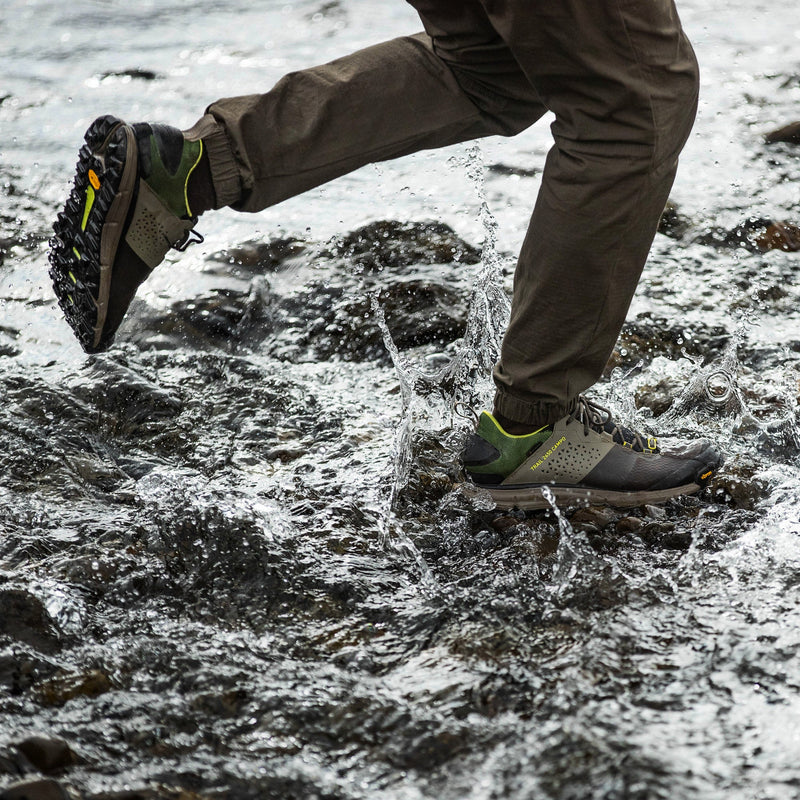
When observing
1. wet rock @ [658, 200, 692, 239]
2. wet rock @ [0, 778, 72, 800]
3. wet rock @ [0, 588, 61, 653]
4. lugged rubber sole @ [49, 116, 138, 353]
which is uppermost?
lugged rubber sole @ [49, 116, 138, 353]

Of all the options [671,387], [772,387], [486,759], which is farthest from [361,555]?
[772,387]

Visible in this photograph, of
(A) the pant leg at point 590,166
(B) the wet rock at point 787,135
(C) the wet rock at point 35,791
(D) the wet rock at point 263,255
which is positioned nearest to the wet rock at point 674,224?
(B) the wet rock at point 787,135

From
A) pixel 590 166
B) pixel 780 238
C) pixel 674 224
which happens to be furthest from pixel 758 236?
pixel 590 166

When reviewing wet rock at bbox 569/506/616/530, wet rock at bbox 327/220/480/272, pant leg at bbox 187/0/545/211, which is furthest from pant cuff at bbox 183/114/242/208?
wet rock at bbox 327/220/480/272

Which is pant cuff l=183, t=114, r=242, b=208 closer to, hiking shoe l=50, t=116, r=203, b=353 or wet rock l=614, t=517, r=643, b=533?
hiking shoe l=50, t=116, r=203, b=353

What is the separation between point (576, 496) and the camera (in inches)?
106

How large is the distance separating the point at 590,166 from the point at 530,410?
669 millimetres

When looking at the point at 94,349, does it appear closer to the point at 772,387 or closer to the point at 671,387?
the point at 671,387

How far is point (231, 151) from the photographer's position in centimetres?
244

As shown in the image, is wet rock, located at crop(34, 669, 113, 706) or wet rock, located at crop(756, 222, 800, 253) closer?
wet rock, located at crop(34, 669, 113, 706)

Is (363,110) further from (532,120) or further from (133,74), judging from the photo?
(133,74)

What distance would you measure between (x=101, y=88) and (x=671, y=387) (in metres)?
4.65

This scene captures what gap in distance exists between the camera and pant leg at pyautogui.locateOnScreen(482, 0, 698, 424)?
2023 mm
